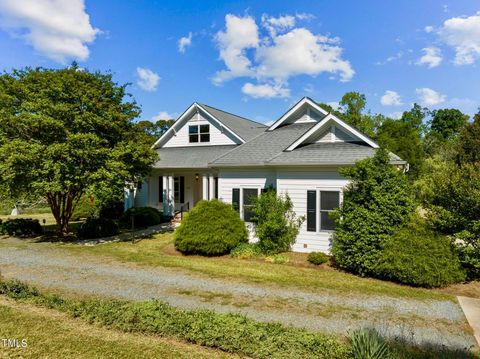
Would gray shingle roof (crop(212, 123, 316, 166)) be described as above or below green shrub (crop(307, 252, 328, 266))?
above

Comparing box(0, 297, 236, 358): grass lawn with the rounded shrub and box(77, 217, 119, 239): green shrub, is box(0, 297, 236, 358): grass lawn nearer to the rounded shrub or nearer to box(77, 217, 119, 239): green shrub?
the rounded shrub

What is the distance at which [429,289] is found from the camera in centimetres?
916

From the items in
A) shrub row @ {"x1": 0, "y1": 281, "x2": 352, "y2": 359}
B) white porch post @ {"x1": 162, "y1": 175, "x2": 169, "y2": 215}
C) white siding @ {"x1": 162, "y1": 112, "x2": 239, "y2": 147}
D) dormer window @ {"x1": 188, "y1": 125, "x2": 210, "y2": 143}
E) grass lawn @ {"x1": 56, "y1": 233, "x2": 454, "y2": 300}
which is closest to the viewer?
shrub row @ {"x1": 0, "y1": 281, "x2": 352, "y2": 359}

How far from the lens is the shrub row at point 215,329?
510cm

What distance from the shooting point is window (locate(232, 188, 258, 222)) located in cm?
1513

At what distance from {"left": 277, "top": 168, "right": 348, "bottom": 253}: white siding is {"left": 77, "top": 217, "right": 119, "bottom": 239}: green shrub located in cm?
1050

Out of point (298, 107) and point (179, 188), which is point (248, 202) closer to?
point (298, 107)

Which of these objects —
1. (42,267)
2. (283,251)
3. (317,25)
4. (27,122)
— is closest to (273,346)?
(283,251)

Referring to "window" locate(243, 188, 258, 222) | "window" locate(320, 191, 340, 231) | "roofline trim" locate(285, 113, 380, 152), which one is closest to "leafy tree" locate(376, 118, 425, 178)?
"roofline trim" locate(285, 113, 380, 152)

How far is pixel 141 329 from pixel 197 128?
18745mm

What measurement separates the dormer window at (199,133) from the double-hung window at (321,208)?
11.8m

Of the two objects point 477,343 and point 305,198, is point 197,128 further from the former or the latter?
point 477,343

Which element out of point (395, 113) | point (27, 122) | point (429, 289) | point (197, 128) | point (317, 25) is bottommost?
point (429, 289)

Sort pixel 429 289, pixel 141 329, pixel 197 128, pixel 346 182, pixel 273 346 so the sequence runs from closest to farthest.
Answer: pixel 273 346 → pixel 141 329 → pixel 429 289 → pixel 346 182 → pixel 197 128
